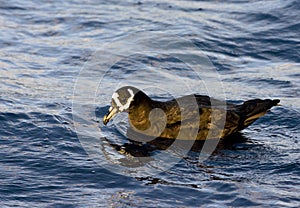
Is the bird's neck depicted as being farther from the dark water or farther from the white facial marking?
the dark water

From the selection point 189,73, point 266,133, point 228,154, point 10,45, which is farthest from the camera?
point 10,45

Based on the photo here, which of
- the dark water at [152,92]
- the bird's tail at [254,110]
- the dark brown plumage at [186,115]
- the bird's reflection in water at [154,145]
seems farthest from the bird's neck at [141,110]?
the bird's tail at [254,110]

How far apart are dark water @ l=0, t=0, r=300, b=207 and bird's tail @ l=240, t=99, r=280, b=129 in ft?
0.90

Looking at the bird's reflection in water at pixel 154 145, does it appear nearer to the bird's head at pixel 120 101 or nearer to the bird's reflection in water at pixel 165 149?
the bird's reflection in water at pixel 165 149

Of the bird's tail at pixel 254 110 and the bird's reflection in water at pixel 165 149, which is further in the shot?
the bird's tail at pixel 254 110

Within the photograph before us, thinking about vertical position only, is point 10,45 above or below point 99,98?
above

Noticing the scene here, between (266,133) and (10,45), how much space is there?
6319mm

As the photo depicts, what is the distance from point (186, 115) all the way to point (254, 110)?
1.01m

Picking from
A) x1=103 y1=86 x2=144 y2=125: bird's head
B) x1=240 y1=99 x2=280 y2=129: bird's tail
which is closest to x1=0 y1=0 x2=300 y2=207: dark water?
x1=240 y1=99 x2=280 y2=129: bird's tail

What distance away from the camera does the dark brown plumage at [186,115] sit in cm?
977

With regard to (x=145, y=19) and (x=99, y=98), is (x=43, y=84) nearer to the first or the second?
(x=99, y=98)

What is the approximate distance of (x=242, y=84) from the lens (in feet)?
40.2

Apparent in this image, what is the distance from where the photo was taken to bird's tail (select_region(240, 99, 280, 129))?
32.6ft

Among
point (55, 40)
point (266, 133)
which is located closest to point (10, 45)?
point (55, 40)
